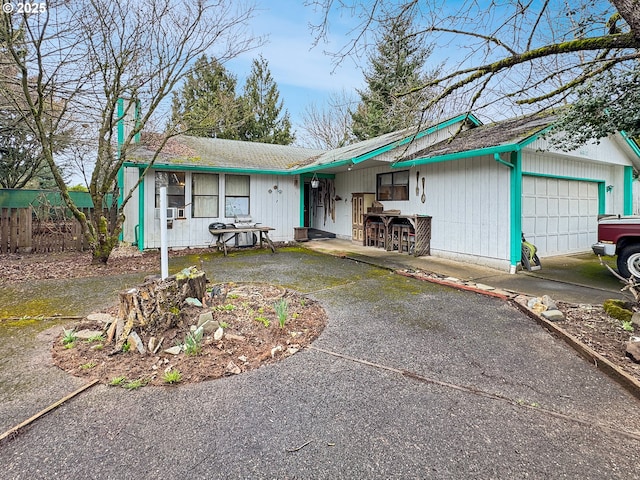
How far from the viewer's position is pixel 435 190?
870 centimetres

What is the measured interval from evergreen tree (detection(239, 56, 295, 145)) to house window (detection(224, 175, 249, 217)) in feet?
41.5

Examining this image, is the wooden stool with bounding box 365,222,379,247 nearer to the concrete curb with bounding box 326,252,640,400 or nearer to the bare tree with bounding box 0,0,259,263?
the concrete curb with bounding box 326,252,640,400

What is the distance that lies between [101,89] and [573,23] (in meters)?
8.21

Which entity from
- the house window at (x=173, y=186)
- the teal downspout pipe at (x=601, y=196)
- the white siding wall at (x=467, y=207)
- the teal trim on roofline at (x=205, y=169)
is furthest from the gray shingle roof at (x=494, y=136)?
the house window at (x=173, y=186)

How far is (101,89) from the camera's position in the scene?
6.82 m

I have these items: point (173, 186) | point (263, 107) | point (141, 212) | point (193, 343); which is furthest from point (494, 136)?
point (263, 107)

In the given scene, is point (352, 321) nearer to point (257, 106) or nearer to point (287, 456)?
point (287, 456)

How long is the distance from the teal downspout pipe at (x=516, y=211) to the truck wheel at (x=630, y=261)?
1563mm

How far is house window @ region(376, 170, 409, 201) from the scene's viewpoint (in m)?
9.77

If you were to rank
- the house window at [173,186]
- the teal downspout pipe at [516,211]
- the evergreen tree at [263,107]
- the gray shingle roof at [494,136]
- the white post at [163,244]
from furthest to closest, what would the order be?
the evergreen tree at [263,107] < the house window at [173,186] < the gray shingle roof at [494,136] < the teal downspout pipe at [516,211] < the white post at [163,244]

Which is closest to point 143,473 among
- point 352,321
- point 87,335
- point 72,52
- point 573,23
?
point 87,335

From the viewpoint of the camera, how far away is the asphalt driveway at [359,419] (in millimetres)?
1831

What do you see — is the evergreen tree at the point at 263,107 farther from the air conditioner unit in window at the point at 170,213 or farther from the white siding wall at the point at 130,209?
the air conditioner unit in window at the point at 170,213

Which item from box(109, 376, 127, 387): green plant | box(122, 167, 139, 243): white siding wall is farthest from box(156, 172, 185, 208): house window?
box(109, 376, 127, 387): green plant
